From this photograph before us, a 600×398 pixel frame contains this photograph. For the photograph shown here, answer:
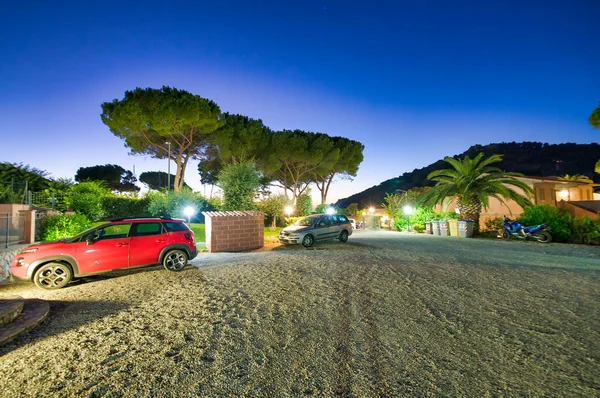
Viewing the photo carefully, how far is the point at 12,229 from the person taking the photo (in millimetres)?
10359

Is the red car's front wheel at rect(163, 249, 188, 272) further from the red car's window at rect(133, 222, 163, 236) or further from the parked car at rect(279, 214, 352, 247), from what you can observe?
the parked car at rect(279, 214, 352, 247)

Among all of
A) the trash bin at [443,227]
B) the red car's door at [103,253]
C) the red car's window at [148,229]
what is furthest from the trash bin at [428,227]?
the red car's door at [103,253]

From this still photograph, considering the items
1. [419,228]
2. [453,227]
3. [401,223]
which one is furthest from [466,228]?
[401,223]

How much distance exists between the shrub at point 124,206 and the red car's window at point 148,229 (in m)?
22.2

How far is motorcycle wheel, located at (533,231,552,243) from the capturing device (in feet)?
45.4

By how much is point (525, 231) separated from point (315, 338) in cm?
1528

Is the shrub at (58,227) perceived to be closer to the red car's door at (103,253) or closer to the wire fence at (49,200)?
the wire fence at (49,200)

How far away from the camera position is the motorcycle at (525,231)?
14.0 m

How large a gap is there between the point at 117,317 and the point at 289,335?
2732 mm

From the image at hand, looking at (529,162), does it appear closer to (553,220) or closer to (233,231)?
(553,220)

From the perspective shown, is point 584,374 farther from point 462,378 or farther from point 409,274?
point 409,274

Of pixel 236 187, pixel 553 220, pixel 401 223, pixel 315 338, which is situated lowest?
pixel 315 338

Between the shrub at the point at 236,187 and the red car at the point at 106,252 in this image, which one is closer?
the red car at the point at 106,252

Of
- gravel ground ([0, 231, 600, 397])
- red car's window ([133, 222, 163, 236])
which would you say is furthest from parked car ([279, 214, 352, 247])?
red car's window ([133, 222, 163, 236])
